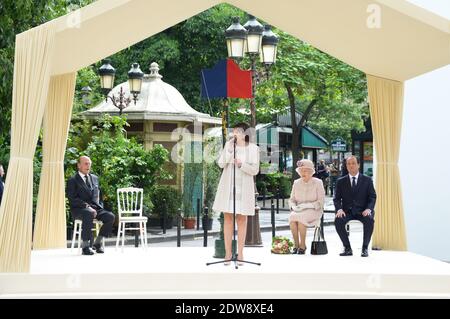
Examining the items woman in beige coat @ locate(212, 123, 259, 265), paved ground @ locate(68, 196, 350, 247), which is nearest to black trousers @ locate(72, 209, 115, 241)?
woman in beige coat @ locate(212, 123, 259, 265)

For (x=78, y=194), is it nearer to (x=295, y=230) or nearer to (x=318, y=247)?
(x=295, y=230)

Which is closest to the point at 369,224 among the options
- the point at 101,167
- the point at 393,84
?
the point at 393,84

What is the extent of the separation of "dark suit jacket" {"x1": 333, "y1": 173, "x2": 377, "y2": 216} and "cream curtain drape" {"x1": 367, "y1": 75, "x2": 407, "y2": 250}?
72cm

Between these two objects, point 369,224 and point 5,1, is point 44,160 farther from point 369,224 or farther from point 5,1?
point 369,224

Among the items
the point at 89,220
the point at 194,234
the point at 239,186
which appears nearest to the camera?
the point at 239,186

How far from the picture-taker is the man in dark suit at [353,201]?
10.1 meters

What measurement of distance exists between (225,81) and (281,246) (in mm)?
2199

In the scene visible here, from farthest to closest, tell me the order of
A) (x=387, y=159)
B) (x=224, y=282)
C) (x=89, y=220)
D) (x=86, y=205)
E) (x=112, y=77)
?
(x=112, y=77), (x=387, y=159), (x=86, y=205), (x=89, y=220), (x=224, y=282)

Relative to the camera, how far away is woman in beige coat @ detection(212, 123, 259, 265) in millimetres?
8883

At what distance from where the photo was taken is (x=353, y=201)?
10.2 metres

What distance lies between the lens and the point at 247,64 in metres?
23.8

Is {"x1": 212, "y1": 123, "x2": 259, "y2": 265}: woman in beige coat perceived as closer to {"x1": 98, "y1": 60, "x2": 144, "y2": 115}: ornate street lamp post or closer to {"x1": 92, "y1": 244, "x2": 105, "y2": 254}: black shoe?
{"x1": 92, "y1": 244, "x2": 105, "y2": 254}: black shoe

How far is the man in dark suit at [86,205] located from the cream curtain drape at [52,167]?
0.52 meters

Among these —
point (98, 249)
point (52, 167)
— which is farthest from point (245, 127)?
point (52, 167)
